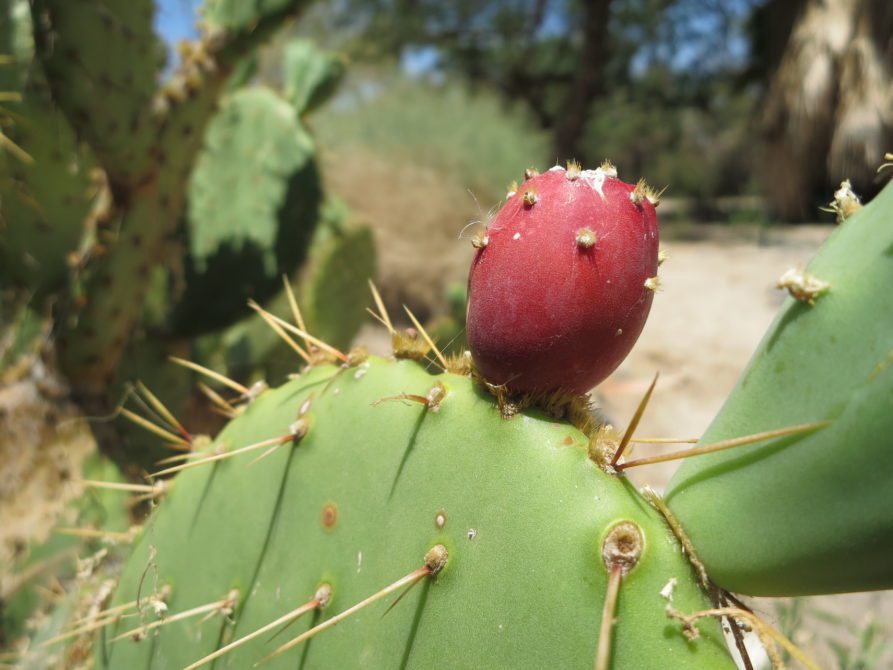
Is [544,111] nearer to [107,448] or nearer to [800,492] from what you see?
[107,448]

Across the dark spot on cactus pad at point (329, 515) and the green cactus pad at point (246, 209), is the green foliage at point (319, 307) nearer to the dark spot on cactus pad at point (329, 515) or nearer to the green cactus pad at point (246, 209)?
the green cactus pad at point (246, 209)

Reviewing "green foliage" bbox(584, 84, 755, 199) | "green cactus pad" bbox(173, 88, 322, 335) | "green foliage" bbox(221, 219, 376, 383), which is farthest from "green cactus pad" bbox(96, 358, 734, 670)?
"green foliage" bbox(584, 84, 755, 199)

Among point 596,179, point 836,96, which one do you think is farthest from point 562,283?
point 836,96

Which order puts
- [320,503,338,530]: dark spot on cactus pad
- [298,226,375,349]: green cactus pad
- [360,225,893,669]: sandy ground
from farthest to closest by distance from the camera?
[298,226,375,349]: green cactus pad → [360,225,893,669]: sandy ground → [320,503,338,530]: dark spot on cactus pad

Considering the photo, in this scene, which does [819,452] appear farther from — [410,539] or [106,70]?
[106,70]

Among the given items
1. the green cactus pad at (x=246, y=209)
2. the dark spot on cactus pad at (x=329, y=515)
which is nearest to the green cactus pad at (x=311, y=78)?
the green cactus pad at (x=246, y=209)

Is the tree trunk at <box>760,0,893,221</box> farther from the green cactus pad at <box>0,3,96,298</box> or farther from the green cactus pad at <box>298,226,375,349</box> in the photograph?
the green cactus pad at <box>0,3,96,298</box>

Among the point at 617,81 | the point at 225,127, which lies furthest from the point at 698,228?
the point at 225,127
